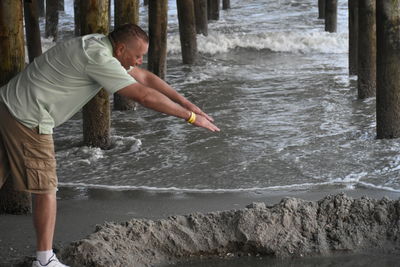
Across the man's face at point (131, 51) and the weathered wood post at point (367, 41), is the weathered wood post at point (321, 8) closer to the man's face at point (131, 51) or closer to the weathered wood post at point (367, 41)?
the weathered wood post at point (367, 41)

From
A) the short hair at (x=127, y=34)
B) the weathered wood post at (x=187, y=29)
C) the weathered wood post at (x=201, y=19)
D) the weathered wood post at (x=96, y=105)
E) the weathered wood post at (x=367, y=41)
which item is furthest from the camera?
the weathered wood post at (x=201, y=19)

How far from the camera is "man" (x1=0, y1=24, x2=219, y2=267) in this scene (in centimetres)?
378

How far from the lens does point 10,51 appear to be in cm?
498

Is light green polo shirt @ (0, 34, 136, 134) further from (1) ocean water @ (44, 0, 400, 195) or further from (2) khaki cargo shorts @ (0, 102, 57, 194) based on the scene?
(1) ocean water @ (44, 0, 400, 195)

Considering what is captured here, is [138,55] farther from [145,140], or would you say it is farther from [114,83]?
[145,140]

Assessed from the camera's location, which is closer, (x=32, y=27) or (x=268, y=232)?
(x=268, y=232)

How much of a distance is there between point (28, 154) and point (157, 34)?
21.8ft

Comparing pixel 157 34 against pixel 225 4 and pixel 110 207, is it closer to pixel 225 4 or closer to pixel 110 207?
pixel 110 207

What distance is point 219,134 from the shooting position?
8.02 metres

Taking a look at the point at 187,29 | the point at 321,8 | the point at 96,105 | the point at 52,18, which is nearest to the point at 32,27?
the point at 187,29

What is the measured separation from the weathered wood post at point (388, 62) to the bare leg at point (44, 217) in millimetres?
4133

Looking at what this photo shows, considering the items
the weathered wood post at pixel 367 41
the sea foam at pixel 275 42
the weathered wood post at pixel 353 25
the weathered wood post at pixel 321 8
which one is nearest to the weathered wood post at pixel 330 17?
the sea foam at pixel 275 42

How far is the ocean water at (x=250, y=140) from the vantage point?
6340mm

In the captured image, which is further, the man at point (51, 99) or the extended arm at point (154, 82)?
the extended arm at point (154, 82)
